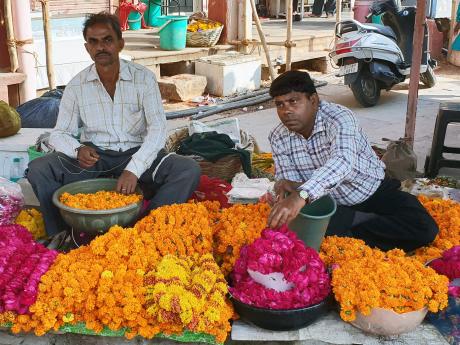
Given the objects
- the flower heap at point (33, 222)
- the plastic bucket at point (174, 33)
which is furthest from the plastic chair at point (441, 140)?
the plastic bucket at point (174, 33)

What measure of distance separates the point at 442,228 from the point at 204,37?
23.6 ft

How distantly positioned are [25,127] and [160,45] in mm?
4602

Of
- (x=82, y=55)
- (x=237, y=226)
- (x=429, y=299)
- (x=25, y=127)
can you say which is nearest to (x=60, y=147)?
(x=237, y=226)

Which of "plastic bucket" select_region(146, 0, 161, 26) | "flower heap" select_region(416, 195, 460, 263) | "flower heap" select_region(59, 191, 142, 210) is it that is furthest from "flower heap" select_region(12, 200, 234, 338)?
"plastic bucket" select_region(146, 0, 161, 26)

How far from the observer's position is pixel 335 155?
308 cm

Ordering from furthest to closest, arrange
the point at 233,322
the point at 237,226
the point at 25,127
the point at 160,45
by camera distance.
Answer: the point at 160,45
the point at 25,127
the point at 237,226
the point at 233,322

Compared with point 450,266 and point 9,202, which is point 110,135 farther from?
point 450,266

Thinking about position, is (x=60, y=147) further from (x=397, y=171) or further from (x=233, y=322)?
(x=397, y=171)

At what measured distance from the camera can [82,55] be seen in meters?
→ 8.73

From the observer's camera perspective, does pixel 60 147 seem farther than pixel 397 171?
No

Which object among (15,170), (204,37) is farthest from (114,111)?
(204,37)

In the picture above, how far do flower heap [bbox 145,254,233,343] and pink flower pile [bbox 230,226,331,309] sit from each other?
0.13 m

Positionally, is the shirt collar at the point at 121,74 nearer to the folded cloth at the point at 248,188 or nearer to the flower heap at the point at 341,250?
the folded cloth at the point at 248,188

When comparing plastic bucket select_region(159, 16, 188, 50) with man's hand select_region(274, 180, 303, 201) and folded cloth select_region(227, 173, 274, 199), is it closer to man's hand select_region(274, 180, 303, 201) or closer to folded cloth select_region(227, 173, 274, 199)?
folded cloth select_region(227, 173, 274, 199)
